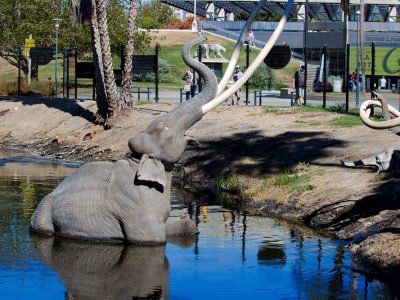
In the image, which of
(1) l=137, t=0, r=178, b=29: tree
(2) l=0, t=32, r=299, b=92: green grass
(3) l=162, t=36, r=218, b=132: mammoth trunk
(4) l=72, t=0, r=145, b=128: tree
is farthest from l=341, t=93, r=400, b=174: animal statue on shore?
(1) l=137, t=0, r=178, b=29: tree

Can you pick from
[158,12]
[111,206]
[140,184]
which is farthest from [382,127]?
[158,12]

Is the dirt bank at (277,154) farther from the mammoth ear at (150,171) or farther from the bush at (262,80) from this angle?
the bush at (262,80)

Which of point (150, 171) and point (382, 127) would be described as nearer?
point (382, 127)

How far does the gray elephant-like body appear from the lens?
13.0 m

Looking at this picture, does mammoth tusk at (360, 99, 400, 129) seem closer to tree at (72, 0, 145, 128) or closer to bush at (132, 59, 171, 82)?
tree at (72, 0, 145, 128)

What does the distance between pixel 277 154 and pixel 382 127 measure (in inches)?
378

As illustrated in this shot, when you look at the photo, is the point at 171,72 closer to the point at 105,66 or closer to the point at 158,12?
the point at 105,66

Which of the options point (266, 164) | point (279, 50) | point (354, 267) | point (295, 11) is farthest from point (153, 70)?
point (295, 11)

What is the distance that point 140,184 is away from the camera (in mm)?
13000

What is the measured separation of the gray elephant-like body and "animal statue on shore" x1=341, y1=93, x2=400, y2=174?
2.51m

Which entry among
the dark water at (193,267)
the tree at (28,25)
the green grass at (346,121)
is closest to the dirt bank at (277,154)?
the green grass at (346,121)

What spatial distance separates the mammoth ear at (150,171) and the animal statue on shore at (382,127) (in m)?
2.45

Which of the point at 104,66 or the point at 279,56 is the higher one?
the point at 279,56

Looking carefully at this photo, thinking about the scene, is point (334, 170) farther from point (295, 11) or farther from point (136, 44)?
point (295, 11)
